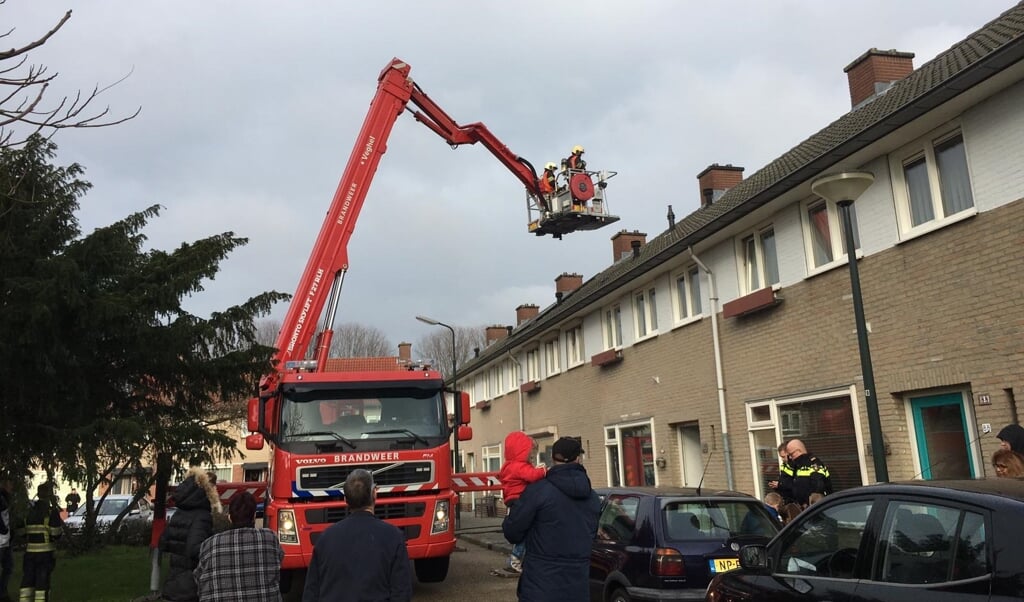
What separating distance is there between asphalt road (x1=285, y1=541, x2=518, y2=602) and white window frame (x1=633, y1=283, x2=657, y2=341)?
623 cm

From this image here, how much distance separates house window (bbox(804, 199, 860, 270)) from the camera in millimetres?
11188

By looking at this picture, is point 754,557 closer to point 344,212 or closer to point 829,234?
point 829,234

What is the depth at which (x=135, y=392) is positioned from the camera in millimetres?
10820

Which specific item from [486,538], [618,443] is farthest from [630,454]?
[486,538]

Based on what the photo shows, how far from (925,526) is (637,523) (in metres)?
3.75

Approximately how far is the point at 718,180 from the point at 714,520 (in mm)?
15122

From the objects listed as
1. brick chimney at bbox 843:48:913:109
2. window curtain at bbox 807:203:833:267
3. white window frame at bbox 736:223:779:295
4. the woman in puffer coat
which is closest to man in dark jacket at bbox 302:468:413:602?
the woman in puffer coat

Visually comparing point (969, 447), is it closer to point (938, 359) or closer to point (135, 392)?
point (938, 359)

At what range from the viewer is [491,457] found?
3312 centimetres

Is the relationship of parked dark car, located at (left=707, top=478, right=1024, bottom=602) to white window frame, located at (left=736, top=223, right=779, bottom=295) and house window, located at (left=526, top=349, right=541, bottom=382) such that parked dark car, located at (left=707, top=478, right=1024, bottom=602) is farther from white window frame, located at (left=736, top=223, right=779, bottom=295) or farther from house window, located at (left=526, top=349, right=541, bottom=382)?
house window, located at (left=526, top=349, right=541, bottom=382)

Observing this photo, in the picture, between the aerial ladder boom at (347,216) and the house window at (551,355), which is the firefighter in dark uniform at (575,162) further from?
the house window at (551,355)

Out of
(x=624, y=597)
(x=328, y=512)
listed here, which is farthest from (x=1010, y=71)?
(x=328, y=512)

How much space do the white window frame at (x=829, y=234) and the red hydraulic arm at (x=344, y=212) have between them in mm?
6447

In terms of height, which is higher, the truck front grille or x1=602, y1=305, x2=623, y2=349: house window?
x1=602, y1=305, x2=623, y2=349: house window
